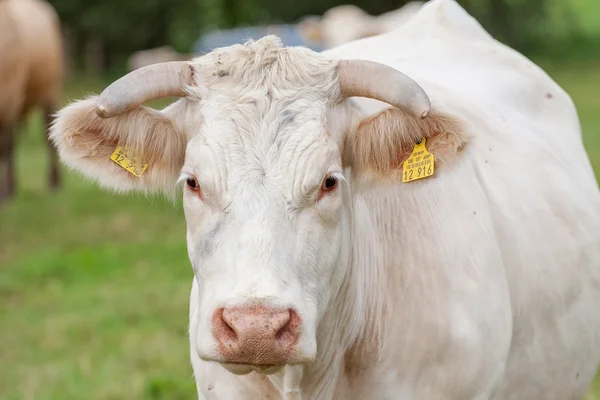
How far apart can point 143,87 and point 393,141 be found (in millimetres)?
779

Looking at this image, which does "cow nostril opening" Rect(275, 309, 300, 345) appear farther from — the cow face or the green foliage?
the green foliage

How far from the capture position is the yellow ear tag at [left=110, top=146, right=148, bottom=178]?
354cm

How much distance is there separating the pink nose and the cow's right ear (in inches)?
30.1

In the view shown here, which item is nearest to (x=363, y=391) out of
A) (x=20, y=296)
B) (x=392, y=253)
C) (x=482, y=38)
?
(x=392, y=253)

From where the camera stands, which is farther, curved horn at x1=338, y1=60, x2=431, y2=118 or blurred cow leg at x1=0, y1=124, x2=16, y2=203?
blurred cow leg at x1=0, y1=124, x2=16, y2=203

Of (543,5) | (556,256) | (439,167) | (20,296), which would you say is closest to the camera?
(439,167)

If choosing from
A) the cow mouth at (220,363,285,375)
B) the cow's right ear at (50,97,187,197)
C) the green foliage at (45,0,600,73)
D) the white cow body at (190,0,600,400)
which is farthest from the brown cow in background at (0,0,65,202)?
the green foliage at (45,0,600,73)

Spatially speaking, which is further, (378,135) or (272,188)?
(378,135)

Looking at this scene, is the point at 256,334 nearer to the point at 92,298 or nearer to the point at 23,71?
the point at 92,298

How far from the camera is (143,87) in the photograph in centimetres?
334

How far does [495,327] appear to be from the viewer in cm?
370

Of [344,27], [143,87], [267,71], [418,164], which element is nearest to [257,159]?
[267,71]

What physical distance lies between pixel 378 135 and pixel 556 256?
1.22 m

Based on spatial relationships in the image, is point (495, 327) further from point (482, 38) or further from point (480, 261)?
point (482, 38)
